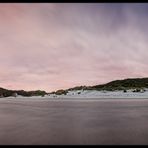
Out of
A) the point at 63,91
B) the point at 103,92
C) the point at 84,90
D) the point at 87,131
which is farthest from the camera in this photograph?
the point at 63,91

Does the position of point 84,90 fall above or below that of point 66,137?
above

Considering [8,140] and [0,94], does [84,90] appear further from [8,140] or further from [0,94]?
[8,140]

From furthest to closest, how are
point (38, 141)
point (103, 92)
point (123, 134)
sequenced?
point (103, 92)
point (123, 134)
point (38, 141)

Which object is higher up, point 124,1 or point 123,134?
point 124,1

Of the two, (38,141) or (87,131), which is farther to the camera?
(87,131)

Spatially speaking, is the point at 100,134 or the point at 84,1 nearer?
the point at 84,1

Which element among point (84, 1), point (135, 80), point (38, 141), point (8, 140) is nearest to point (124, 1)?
point (84, 1)

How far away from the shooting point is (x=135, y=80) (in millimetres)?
23297

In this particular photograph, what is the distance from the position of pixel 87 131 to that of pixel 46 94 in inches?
681

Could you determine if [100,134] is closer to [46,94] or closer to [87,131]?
[87,131]

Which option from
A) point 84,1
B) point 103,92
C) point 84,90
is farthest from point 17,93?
point 84,1

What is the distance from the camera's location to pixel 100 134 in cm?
357

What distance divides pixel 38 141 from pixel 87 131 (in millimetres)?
998

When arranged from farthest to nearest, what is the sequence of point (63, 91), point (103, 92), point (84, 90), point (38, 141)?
point (63, 91) → point (84, 90) → point (103, 92) → point (38, 141)
